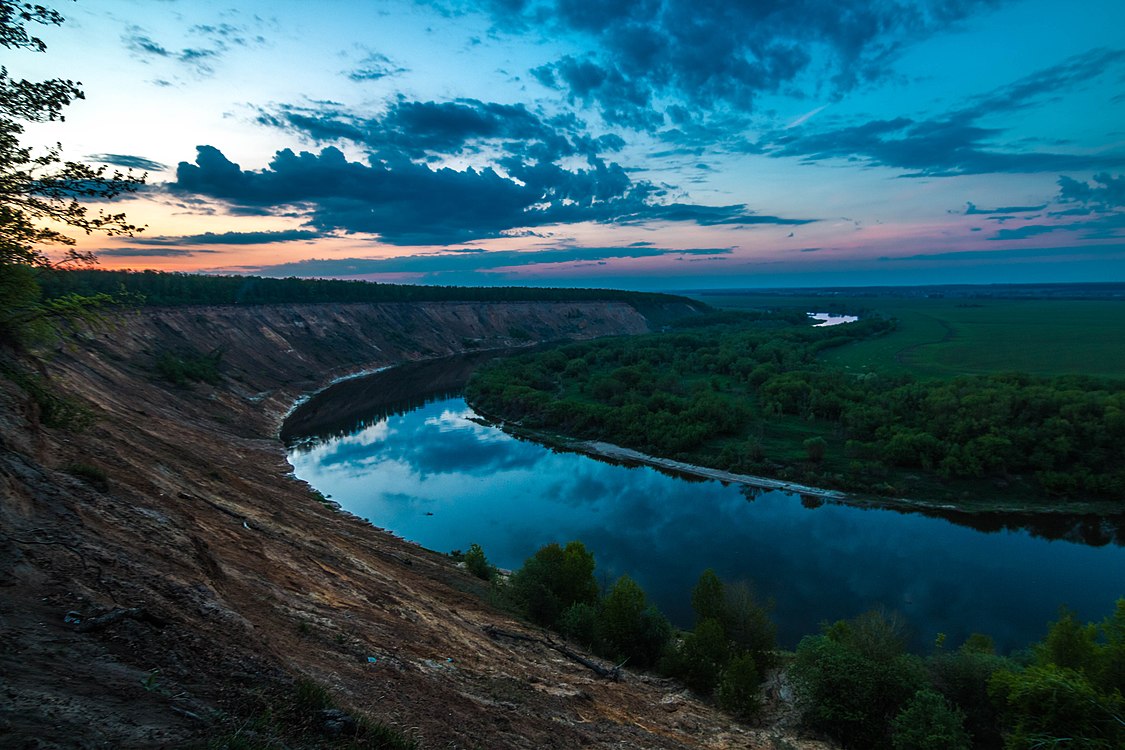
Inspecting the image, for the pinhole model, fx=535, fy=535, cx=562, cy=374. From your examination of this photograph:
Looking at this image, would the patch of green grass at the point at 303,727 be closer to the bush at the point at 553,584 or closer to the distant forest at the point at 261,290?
the bush at the point at 553,584

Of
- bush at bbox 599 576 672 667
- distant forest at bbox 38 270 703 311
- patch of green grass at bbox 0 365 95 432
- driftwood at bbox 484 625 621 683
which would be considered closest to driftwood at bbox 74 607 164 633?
patch of green grass at bbox 0 365 95 432

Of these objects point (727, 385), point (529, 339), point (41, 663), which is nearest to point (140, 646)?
point (41, 663)

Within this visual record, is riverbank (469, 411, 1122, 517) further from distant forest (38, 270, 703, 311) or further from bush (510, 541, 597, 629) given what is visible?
distant forest (38, 270, 703, 311)

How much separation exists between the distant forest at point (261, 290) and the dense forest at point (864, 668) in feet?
155

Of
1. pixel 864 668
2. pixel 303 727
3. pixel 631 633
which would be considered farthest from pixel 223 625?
pixel 864 668

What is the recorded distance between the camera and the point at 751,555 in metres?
30.7

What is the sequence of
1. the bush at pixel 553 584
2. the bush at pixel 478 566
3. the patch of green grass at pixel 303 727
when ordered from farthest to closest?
1. the bush at pixel 478 566
2. the bush at pixel 553 584
3. the patch of green grass at pixel 303 727

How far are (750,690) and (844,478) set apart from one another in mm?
28680

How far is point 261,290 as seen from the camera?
3846 inches

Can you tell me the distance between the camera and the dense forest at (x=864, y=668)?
42.1 feet

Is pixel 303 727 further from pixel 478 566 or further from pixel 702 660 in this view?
pixel 478 566

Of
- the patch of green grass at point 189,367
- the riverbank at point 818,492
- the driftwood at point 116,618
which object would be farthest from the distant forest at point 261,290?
the driftwood at point 116,618

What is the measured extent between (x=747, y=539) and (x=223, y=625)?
29361 millimetres

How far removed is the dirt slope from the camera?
6.93m
